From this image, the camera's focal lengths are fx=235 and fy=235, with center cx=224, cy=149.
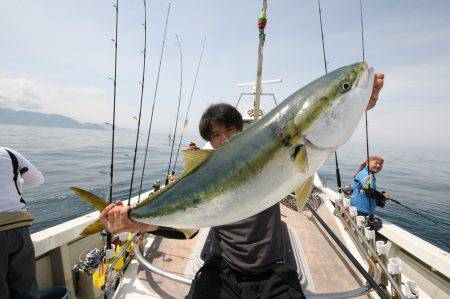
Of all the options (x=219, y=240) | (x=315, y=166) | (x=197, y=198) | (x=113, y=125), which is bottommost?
(x=219, y=240)

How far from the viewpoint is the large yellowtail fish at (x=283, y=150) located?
160 cm

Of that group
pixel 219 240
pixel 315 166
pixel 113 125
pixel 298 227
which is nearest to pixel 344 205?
pixel 298 227

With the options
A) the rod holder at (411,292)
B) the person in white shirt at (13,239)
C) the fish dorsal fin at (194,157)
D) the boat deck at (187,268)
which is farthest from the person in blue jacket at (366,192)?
the person in white shirt at (13,239)

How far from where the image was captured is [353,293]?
294 centimetres

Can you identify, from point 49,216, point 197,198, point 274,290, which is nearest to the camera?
point 197,198

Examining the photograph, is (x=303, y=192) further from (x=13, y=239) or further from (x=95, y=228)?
(x=13, y=239)

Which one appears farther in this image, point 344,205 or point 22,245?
point 344,205

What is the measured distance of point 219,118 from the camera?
2951 mm

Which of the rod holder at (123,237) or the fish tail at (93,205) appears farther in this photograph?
the rod holder at (123,237)

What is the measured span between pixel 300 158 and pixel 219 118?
1.56m

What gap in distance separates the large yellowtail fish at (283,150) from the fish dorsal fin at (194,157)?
67 mm

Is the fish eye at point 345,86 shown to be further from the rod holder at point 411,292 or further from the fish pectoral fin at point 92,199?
the rod holder at point 411,292

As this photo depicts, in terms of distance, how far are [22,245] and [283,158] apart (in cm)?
378

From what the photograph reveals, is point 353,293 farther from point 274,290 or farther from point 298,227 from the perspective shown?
point 298,227
